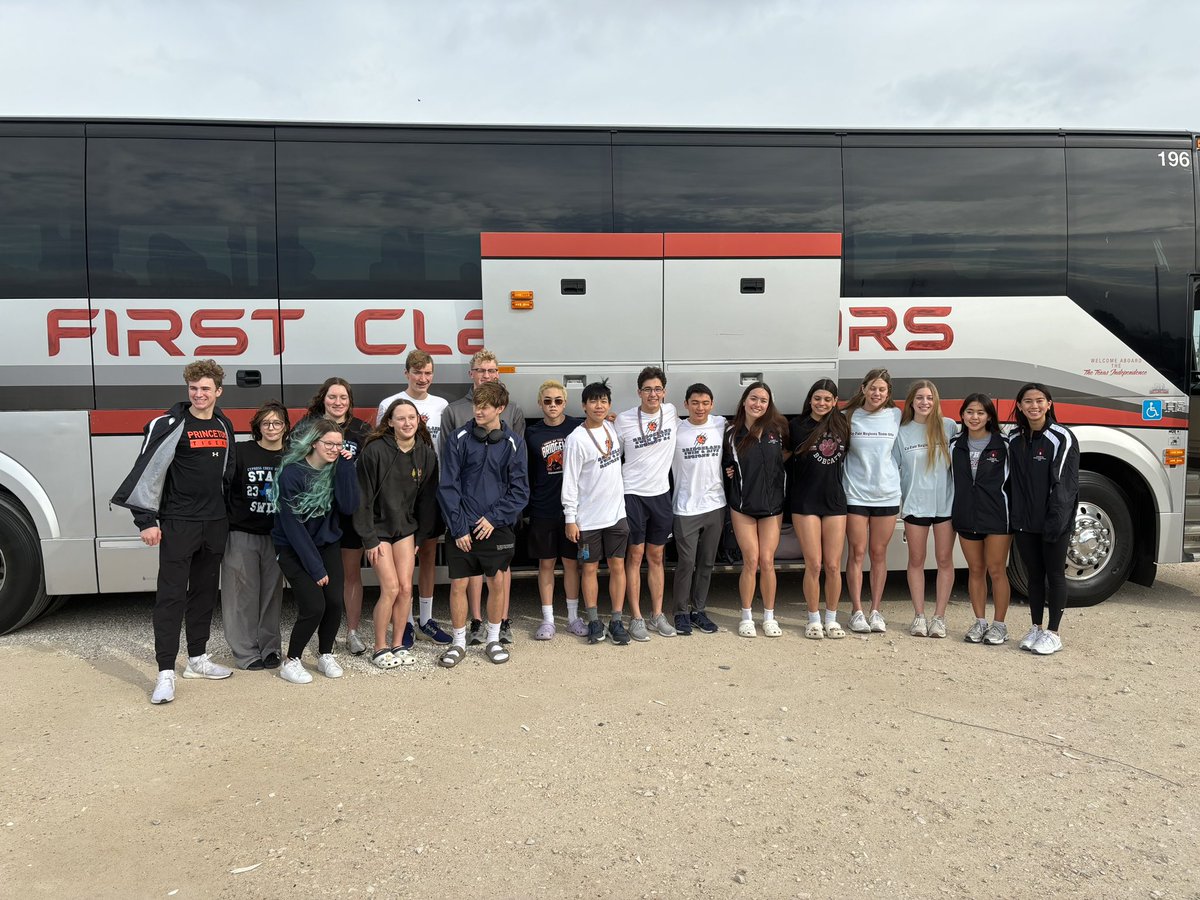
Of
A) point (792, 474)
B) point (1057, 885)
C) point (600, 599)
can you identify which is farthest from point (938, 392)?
point (1057, 885)

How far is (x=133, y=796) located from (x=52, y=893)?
666 millimetres

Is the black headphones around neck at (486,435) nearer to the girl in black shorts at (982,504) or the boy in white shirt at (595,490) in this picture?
the boy in white shirt at (595,490)

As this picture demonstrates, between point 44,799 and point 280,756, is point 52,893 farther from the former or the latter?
point 280,756

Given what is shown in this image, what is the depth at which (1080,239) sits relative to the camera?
5688 mm

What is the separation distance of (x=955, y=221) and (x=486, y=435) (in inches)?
147

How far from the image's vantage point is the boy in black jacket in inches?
167

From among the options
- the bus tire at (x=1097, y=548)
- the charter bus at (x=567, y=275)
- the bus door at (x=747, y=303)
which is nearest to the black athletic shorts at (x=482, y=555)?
the charter bus at (x=567, y=275)

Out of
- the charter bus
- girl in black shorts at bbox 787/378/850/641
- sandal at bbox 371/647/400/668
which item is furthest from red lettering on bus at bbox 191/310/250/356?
girl in black shorts at bbox 787/378/850/641

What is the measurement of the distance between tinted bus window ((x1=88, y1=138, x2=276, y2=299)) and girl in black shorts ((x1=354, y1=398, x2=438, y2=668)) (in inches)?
56.9

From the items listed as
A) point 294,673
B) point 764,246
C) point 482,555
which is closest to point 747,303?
point 764,246

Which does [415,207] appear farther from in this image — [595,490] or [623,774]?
[623,774]

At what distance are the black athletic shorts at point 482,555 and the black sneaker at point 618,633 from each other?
0.92 metres

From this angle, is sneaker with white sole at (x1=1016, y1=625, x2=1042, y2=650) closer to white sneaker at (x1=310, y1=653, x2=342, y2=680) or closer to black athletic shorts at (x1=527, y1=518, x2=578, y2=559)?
black athletic shorts at (x1=527, y1=518, x2=578, y2=559)

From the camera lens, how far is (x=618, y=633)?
16.9 ft
